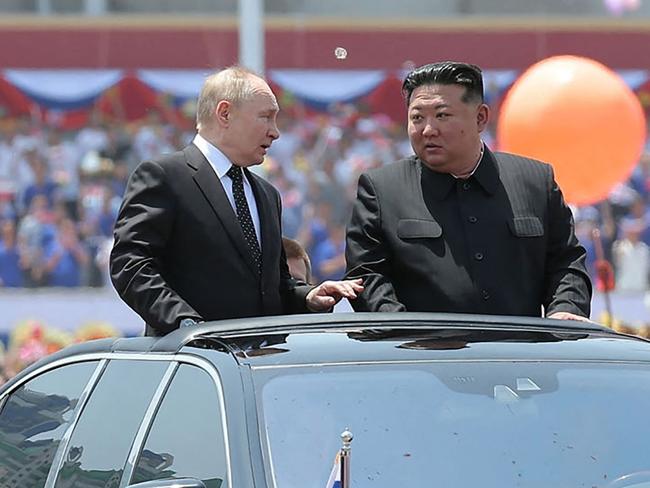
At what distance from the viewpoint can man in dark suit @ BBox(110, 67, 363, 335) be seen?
457 centimetres

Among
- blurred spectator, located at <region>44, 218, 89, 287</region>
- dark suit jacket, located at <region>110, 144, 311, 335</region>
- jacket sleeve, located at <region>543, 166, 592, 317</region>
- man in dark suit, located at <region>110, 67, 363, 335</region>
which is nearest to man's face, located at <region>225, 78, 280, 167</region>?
man in dark suit, located at <region>110, 67, 363, 335</region>

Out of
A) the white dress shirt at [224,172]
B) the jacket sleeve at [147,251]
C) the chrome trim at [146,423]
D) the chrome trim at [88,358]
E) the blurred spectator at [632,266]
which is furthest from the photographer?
the blurred spectator at [632,266]

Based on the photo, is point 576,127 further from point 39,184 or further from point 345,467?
point 345,467

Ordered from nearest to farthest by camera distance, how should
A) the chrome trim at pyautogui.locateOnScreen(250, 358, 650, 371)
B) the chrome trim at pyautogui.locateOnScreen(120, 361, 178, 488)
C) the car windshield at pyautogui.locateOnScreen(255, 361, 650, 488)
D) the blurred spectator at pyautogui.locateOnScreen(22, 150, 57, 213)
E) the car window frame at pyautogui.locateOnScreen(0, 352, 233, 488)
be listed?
the car windshield at pyautogui.locateOnScreen(255, 361, 650, 488), the car window frame at pyautogui.locateOnScreen(0, 352, 233, 488), the chrome trim at pyautogui.locateOnScreen(250, 358, 650, 371), the chrome trim at pyautogui.locateOnScreen(120, 361, 178, 488), the blurred spectator at pyautogui.locateOnScreen(22, 150, 57, 213)

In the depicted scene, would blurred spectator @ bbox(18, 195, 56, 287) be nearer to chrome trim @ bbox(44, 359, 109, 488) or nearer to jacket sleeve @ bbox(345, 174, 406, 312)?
jacket sleeve @ bbox(345, 174, 406, 312)

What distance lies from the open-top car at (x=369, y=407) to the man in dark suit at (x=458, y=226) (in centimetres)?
74

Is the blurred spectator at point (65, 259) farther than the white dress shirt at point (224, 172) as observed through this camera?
Yes

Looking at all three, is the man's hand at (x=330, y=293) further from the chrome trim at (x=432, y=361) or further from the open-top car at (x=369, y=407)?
the chrome trim at (x=432, y=361)

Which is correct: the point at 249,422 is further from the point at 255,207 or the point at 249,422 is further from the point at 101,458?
the point at 255,207

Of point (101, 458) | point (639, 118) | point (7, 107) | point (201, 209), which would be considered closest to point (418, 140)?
point (201, 209)

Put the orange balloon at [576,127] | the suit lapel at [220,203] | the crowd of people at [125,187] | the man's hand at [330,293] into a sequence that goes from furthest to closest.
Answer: the crowd of people at [125,187]
the orange balloon at [576,127]
the suit lapel at [220,203]
the man's hand at [330,293]

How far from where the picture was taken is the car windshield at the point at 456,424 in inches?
127

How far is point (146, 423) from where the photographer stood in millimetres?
3621

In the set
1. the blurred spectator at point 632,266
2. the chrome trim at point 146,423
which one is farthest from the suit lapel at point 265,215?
the blurred spectator at point 632,266
